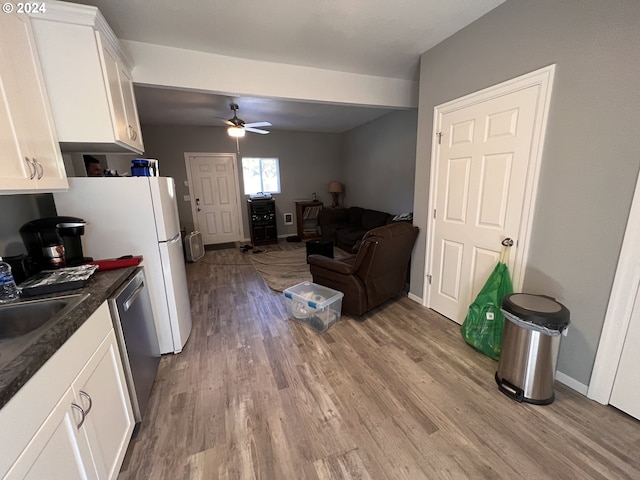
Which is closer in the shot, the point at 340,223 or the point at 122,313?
the point at 122,313

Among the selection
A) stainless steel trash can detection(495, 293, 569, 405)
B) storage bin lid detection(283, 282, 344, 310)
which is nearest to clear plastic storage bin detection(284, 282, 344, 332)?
storage bin lid detection(283, 282, 344, 310)

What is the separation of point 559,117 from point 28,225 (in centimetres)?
326

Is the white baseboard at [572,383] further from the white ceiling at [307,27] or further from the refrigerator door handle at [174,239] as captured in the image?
the refrigerator door handle at [174,239]

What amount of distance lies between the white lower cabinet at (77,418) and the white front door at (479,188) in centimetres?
262

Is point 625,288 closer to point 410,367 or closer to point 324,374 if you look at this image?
point 410,367

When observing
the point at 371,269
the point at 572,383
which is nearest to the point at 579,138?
the point at 572,383

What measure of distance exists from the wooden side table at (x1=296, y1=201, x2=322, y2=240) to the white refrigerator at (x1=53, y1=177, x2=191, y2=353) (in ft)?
13.8

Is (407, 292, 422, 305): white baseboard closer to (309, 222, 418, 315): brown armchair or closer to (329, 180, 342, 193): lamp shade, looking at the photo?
(309, 222, 418, 315): brown armchair

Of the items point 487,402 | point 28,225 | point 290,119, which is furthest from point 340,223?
point 28,225

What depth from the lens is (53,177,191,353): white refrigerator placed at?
182 cm

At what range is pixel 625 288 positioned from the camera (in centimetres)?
150

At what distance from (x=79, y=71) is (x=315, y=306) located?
230 cm

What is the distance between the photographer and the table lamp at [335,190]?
256 inches

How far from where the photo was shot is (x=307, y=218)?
21.3 ft
